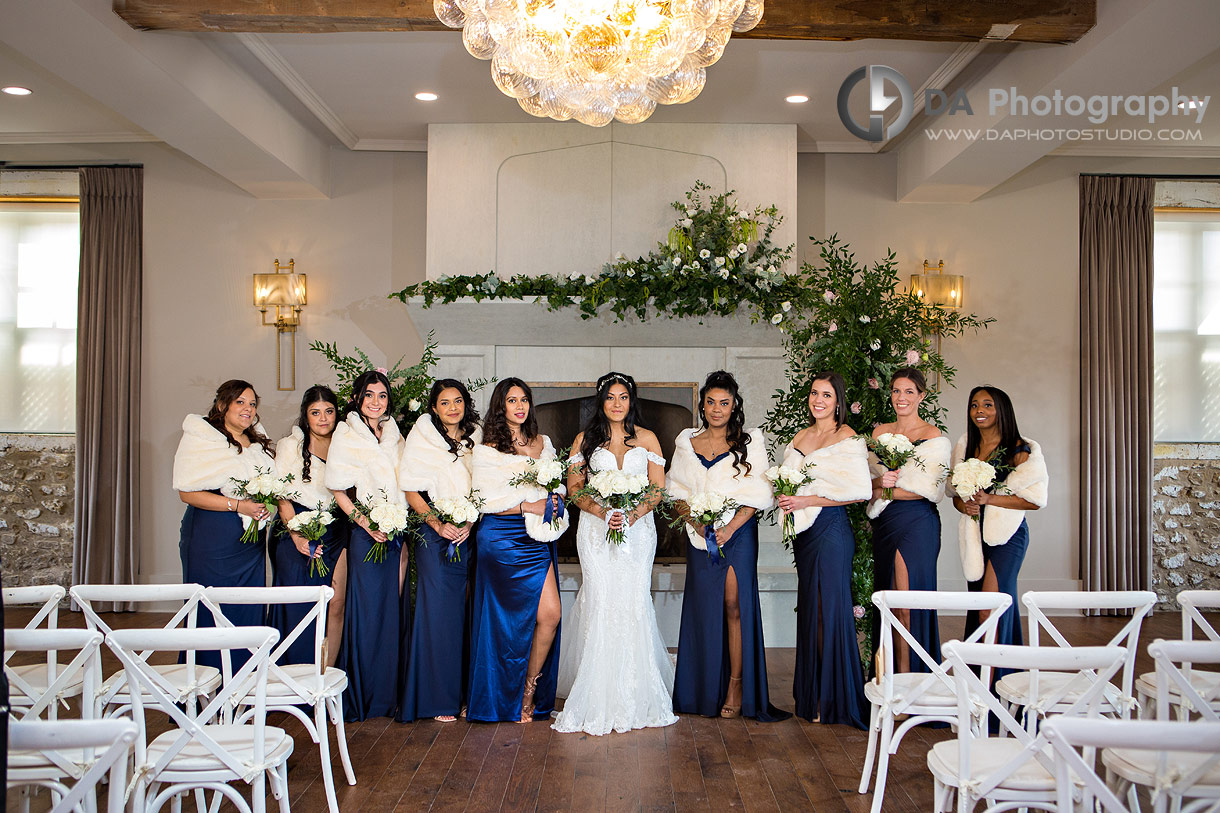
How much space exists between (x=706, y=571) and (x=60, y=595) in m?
2.91

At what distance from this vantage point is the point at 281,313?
7.61m

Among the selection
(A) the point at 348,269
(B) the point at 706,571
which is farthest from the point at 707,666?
(A) the point at 348,269

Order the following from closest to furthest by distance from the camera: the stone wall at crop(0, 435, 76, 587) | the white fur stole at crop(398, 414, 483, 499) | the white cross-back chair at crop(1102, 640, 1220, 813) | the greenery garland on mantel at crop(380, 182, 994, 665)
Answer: the white cross-back chair at crop(1102, 640, 1220, 813) → the white fur stole at crop(398, 414, 483, 499) → the greenery garland on mantel at crop(380, 182, 994, 665) → the stone wall at crop(0, 435, 76, 587)

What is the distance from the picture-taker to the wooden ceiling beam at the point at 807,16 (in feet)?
15.2

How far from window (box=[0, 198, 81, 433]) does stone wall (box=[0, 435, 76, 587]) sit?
0.18 m

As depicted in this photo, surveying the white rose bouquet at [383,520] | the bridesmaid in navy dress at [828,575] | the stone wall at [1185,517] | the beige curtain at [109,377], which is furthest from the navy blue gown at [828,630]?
the beige curtain at [109,377]

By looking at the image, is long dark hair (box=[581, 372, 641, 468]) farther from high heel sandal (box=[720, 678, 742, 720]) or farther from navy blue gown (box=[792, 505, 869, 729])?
high heel sandal (box=[720, 678, 742, 720])

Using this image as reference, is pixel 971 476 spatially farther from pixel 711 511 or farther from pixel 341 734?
pixel 341 734

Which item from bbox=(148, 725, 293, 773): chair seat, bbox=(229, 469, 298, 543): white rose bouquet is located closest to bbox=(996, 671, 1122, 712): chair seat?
bbox=(148, 725, 293, 773): chair seat

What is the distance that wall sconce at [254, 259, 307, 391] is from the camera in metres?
7.55

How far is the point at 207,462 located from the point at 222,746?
238 cm

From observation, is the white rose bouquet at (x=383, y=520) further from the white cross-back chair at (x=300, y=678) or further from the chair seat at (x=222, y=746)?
the chair seat at (x=222, y=746)

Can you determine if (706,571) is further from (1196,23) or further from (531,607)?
(1196,23)

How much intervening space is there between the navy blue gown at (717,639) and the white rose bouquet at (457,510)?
1.15m
